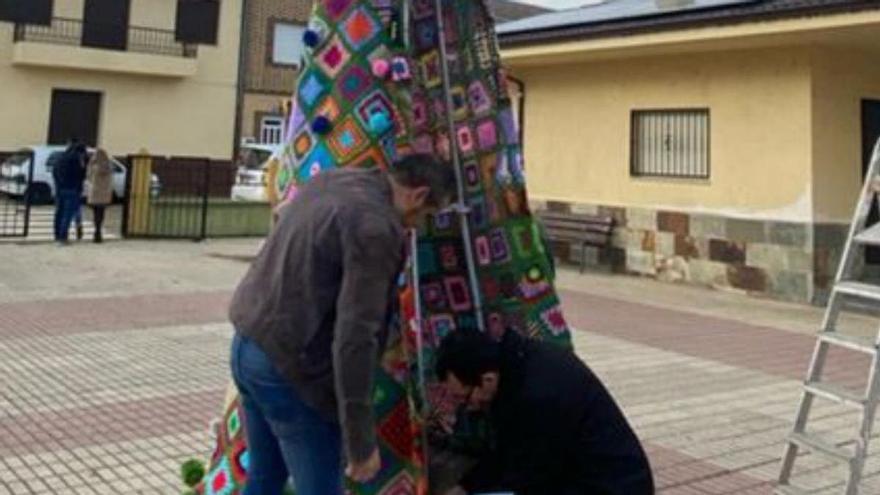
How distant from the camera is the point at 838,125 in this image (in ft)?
38.4

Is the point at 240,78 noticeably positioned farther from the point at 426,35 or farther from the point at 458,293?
the point at 458,293

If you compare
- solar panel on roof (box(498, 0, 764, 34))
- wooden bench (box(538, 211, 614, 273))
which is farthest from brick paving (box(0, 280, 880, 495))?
solar panel on roof (box(498, 0, 764, 34))

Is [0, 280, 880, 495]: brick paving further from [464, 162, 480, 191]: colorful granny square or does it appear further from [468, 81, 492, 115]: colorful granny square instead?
[468, 81, 492, 115]: colorful granny square

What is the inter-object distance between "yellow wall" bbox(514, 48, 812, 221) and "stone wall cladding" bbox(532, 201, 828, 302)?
0.18 metres

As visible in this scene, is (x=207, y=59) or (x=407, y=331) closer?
(x=407, y=331)

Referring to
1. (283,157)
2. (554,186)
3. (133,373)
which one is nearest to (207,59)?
(554,186)

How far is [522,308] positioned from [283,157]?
3.81ft

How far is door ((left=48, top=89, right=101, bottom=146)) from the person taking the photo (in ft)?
91.5

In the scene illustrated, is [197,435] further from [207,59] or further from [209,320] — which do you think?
[207,59]

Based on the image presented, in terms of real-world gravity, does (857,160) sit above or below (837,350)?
above

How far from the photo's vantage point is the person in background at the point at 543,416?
116 inches

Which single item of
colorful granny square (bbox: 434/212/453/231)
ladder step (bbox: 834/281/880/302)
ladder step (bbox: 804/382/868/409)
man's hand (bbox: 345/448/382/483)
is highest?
colorful granny square (bbox: 434/212/453/231)

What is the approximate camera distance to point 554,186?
1534 centimetres

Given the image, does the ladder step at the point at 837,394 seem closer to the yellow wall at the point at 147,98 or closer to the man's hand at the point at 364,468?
the man's hand at the point at 364,468
